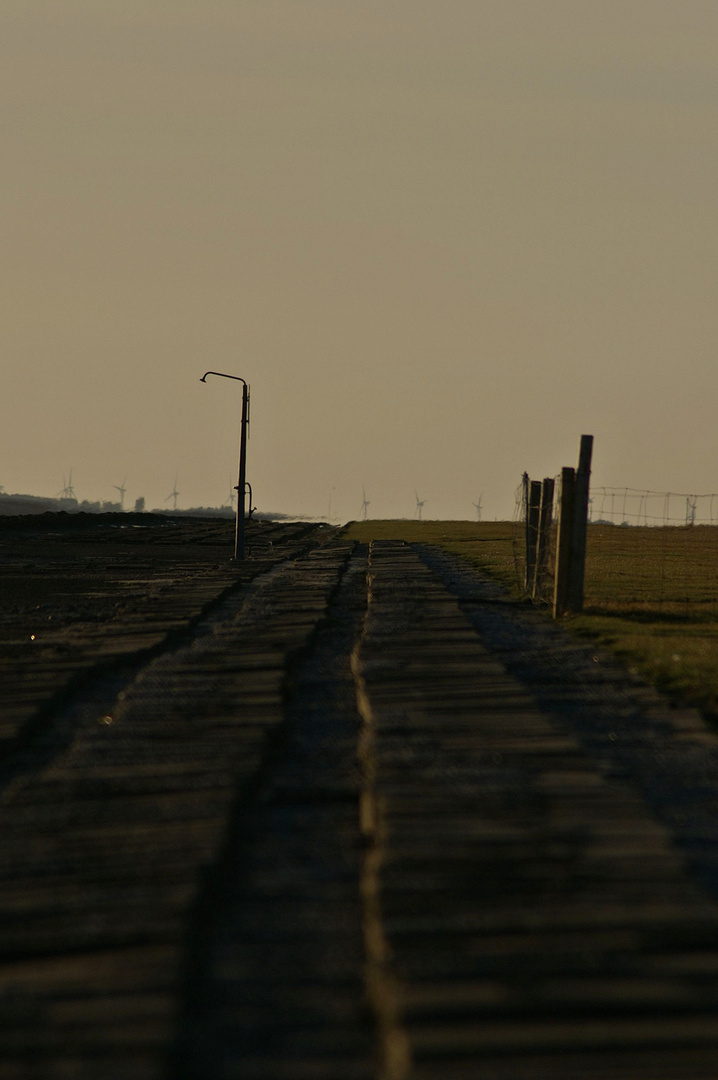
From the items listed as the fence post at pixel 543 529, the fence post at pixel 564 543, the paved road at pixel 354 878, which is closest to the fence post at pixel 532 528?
the fence post at pixel 543 529

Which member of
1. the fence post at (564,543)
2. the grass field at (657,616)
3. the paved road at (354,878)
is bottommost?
the paved road at (354,878)

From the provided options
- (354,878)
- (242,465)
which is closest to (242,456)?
(242,465)

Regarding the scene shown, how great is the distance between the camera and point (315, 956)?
13.2 ft

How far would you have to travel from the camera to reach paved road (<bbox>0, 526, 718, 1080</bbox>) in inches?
133

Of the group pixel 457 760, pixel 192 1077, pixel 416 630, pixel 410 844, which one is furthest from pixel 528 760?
pixel 416 630

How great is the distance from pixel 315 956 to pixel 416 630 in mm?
9306

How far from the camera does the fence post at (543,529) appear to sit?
18516 mm

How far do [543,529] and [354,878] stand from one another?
14560 millimetres

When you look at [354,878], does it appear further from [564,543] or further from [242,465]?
[242,465]

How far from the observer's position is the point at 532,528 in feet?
65.0

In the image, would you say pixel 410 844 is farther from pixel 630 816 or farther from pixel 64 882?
pixel 64 882

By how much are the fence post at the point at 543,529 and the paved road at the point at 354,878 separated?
8391 mm

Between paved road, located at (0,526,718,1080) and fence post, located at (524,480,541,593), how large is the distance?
9.74 metres

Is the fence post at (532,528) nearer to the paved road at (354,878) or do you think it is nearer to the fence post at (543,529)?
the fence post at (543,529)
